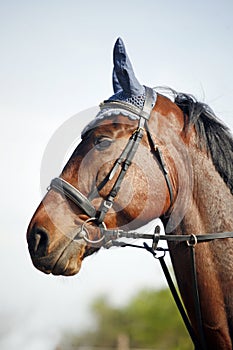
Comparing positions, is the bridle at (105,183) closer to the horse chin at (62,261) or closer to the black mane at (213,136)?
the horse chin at (62,261)

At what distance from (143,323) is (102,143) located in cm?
2193

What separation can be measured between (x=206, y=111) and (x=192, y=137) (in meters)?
0.25

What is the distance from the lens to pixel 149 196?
414 centimetres

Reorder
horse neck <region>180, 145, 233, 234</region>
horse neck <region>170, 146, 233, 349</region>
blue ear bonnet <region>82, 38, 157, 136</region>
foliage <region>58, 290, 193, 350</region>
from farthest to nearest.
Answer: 1. foliage <region>58, 290, 193, 350</region>
2. blue ear bonnet <region>82, 38, 157, 136</region>
3. horse neck <region>180, 145, 233, 234</region>
4. horse neck <region>170, 146, 233, 349</region>

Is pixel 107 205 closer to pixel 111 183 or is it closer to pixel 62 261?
pixel 111 183

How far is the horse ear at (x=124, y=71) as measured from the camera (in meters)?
4.30

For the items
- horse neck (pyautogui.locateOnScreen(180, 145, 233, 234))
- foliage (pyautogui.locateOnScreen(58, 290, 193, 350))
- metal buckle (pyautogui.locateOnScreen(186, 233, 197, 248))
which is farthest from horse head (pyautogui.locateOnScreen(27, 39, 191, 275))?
foliage (pyautogui.locateOnScreen(58, 290, 193, 350))

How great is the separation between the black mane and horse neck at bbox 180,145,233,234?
50 millimetres

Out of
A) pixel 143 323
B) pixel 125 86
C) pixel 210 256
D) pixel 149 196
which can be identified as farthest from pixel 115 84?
pixel 143 323

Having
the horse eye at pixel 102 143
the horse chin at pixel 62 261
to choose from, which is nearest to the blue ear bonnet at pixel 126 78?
the horse eye at pixel 102 143

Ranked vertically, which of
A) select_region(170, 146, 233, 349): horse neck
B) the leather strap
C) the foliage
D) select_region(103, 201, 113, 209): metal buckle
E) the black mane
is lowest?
the foliage

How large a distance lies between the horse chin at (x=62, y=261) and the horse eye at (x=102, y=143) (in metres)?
0.69

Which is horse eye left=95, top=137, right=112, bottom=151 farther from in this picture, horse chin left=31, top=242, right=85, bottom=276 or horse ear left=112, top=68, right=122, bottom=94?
horse chin left=31, top=242, right=85, bottom=276

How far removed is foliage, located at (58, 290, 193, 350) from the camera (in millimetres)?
22453
